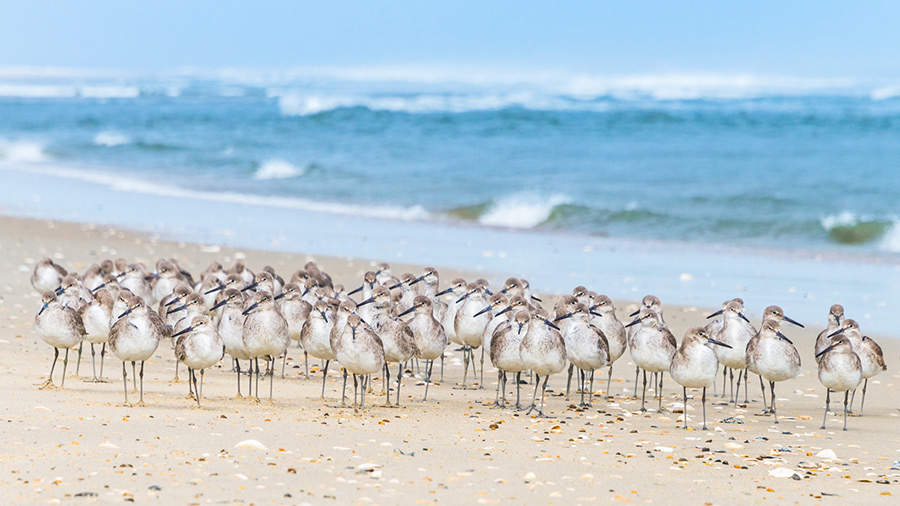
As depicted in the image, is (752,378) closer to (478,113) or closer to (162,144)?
(162,144)

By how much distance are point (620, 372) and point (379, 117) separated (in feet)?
116

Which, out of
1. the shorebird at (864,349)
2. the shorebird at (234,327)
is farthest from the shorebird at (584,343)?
the shorebird at (234,327)

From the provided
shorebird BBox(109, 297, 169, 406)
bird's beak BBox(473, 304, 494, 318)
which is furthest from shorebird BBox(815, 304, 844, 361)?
shorebird BBox(109, 297, 169, 406)

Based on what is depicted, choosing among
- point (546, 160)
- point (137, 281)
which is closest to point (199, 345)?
point (137, 281)

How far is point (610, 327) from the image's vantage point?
1070cm

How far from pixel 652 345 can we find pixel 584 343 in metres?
0.62

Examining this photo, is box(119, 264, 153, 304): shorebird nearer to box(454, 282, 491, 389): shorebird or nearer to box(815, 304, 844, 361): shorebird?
box(454, 282, 491, 389): shorebird

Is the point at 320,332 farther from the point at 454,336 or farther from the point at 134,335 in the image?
the point at 454,336

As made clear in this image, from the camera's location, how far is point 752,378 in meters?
11.9

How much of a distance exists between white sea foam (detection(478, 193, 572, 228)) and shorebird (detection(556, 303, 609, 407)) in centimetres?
1390

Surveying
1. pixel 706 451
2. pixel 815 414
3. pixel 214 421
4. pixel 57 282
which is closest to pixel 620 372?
pixel 815 414

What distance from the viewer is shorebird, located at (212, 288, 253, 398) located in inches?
392

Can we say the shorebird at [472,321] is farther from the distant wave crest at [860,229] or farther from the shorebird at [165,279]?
the distant wave crest at [860,229]

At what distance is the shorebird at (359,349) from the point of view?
9.21m
